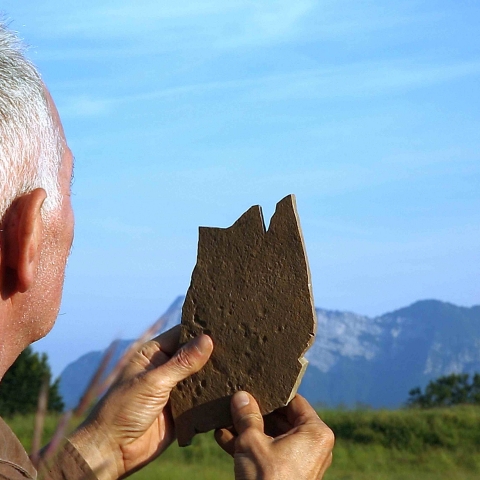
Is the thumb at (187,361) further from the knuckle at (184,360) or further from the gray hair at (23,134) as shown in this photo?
the gray hair at (23,134)

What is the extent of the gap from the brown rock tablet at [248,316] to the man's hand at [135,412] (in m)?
0.08

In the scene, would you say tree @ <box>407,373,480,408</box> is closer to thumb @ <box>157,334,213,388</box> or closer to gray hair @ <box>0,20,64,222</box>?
thumb @ <box>157,334,213,388</box>

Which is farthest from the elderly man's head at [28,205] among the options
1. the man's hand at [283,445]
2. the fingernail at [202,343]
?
the fingernail at [202,343]

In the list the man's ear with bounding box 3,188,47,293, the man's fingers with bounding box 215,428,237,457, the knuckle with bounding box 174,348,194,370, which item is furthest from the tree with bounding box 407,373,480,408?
the man's ear with bounding box 3,188,47,293

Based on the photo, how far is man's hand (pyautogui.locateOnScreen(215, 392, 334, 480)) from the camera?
1931 millimetres

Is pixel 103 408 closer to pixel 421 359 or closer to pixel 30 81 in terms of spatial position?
pixel 30 81

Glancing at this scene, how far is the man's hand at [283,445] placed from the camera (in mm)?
1931

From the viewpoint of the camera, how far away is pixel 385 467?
22.4ft

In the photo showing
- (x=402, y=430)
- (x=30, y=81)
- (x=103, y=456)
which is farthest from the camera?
(x=402, y=430)

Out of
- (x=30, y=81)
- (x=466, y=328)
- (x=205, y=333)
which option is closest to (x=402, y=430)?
(x=205, y=333)

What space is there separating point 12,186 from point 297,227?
1.22 metres

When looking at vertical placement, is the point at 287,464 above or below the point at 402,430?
above

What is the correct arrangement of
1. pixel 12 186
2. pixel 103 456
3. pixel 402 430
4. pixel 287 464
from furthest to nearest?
1. pixel 402 430
2. pixel 103 456
3. pixel 287 464
4. pixel 12 186

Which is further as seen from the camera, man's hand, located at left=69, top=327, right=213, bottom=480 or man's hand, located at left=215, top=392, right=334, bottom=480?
man's hand, located at left=69, top=327, right=213, bottom=480
